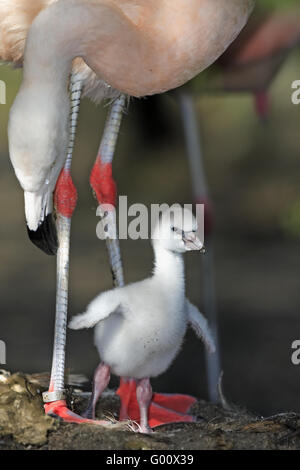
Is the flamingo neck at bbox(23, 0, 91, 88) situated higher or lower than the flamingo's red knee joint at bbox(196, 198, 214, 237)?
higher

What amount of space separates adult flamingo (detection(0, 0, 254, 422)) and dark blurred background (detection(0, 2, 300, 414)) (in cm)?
80

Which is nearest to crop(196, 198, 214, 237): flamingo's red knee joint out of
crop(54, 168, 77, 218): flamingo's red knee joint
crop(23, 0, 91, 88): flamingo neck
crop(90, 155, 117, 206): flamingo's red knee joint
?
crop(90, 155, 117, 206): flamingo's red knee joint

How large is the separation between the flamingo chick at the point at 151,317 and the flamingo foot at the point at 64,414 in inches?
5.3

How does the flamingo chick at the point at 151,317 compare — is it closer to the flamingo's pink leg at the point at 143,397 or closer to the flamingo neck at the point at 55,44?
the flamingo's pink leg at the point at 143,397

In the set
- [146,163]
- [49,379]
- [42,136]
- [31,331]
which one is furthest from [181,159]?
[42,136]

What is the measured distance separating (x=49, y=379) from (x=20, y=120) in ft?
3.50

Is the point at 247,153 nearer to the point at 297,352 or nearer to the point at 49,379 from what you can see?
the point at 297,352

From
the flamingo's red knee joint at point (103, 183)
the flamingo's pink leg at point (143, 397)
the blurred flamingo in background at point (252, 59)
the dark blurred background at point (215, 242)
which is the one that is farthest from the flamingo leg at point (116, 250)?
the blurred flamingo in background at point (252, 59)

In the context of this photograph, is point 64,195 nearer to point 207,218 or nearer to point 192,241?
point 192,241

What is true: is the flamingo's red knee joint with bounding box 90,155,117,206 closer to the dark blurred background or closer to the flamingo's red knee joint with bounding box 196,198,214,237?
the dark blurred background

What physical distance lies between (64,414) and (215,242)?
450 centimetres

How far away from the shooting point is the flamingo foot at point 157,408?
3.36 metres

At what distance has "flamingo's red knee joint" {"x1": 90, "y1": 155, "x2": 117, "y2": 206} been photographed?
361 cm

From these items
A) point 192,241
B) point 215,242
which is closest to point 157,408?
point 192,241
